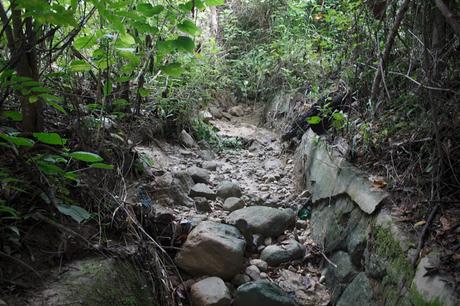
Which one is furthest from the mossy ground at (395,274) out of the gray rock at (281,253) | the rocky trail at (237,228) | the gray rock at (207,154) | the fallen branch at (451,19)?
the gray rock at (207,154)

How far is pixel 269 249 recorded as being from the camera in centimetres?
289

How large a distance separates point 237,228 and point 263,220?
0.77 feet

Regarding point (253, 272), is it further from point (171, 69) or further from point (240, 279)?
point (171, 69)

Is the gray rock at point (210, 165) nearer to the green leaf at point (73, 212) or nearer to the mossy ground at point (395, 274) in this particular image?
the mossy ground at point (395, 274)

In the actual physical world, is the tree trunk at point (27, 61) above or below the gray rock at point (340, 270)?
above

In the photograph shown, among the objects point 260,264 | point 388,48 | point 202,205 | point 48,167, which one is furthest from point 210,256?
point 388,48

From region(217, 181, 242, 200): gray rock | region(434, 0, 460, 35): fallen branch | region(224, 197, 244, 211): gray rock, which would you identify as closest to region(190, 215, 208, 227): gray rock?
region(224, 197, 244, 211): gray rock

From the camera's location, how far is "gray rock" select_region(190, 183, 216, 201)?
11.3ft

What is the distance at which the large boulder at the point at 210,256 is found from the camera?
8.46ft

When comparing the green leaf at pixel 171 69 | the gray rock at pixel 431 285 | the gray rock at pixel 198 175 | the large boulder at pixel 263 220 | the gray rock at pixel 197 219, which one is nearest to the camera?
the gray rock at pixel 431 285

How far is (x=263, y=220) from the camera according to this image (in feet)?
10.1

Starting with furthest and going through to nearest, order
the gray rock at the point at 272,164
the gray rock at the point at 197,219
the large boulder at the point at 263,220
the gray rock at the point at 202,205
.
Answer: the gray rock at the point at 272,164, the gray rock at the point at 202,205, the large boulder at the point at 263,220, the gray rock at the point at 197,219

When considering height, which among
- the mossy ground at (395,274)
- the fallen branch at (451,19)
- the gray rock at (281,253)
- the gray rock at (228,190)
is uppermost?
the fallen branch at (451,19)

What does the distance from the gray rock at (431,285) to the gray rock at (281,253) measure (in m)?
1.22
